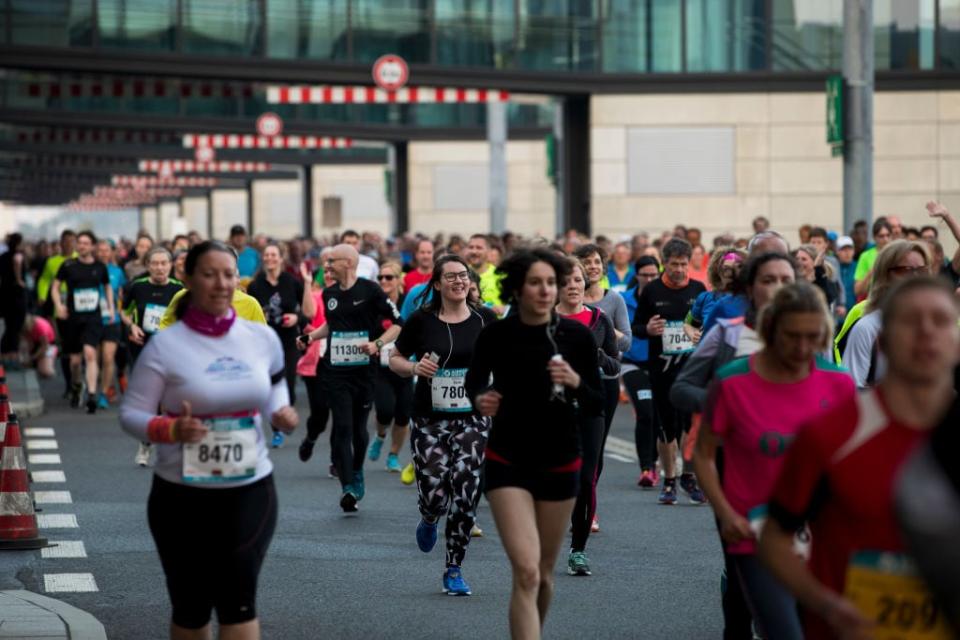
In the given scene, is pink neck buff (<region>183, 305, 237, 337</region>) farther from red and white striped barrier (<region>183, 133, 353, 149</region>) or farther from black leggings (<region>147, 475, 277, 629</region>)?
red and white striped barrier (<region>183, 133, 353, 149</region>)

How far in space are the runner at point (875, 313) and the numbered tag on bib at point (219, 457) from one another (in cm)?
300

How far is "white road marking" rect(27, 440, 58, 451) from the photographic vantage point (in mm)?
17589

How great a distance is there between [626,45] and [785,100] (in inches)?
114

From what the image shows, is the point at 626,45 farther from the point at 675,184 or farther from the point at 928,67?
the point at 928,67

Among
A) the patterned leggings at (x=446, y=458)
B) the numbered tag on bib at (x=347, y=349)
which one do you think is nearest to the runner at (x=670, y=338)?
the numbered tag on bib at (x=347, y=349)

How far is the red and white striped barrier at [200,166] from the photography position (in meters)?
64.8

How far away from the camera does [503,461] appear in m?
7.27

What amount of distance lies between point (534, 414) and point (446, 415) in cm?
279

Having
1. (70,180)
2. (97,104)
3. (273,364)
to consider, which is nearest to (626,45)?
(97,104)

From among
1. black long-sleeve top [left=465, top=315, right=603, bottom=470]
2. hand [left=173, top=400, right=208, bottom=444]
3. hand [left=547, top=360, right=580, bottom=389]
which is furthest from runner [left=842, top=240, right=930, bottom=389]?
hand [left=173, top=400, right=208, bottom=444]

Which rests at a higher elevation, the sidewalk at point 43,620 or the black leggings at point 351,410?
the black leggings at point 351,410

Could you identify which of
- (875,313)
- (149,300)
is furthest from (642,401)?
(875,313)

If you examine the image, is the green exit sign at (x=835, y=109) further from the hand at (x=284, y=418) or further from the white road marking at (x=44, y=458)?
the hand at (x=284, y=418)

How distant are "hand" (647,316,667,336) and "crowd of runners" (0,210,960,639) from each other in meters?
0.02
